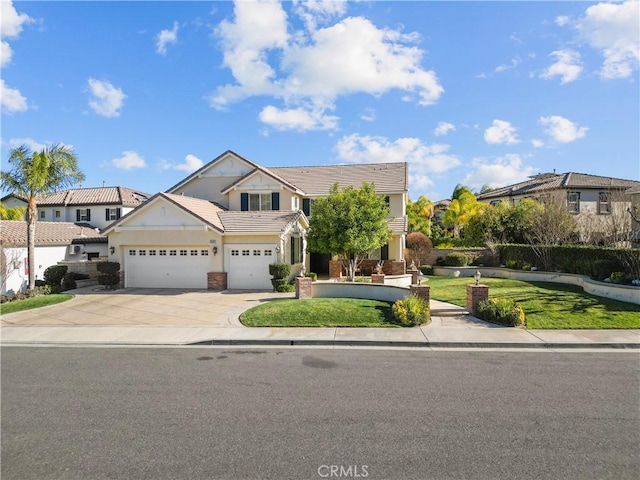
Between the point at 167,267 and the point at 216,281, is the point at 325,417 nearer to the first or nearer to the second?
the point at 216,281

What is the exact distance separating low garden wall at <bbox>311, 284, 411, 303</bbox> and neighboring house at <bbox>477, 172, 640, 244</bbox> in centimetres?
1521

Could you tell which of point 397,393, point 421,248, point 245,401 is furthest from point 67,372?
point 421,248

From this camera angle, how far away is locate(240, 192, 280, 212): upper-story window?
25594 mm

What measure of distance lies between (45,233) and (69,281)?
903cm

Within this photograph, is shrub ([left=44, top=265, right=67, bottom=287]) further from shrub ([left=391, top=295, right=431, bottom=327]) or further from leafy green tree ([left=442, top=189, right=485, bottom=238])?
leafy green tree ([left=442, top=189, right=485, bottom=238])

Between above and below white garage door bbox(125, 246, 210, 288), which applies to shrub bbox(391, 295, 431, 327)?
below

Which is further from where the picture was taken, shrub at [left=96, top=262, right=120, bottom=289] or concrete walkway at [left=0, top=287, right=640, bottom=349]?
shrub at [left=96, top=262, right=120, bottom=289]

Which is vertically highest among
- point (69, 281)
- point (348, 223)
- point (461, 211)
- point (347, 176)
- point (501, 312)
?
point (347, 176)

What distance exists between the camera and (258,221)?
22.0m

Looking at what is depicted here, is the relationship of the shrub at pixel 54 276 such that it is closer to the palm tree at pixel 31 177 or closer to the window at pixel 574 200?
the palm tree at pixel 31 177

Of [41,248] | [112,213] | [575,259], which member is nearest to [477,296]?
[575,259]

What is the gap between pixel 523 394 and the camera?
7.30 metres

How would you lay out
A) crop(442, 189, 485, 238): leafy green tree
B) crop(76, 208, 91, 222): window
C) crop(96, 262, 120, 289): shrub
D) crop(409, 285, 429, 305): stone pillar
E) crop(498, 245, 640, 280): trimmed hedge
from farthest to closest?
1. crop(76, 208, 91, 222): window
2. crop(442, 189, 485, 238): leafy green tree
3. crop(96, 262, 120, 289): shrub
4. crop(498, 245, 640, 280): trimmed hedge
5. crop(409, 285, 429, 305): stone pillar

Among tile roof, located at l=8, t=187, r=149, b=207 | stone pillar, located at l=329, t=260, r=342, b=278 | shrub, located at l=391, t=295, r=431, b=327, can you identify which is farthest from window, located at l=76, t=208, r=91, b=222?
shrub, located at l=391, t=295, r=431, b=327
